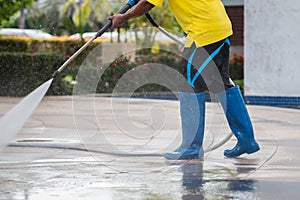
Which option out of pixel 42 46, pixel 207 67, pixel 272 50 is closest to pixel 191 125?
pixel 207 67

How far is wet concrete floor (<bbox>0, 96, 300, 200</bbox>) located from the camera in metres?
5.71

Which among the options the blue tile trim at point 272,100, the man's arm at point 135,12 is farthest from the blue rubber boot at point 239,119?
the blue tile trim at point 272,100

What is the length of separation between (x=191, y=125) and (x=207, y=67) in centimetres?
54

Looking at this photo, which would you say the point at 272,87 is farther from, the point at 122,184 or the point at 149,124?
the point at 122,184

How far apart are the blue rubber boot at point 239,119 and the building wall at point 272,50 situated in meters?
6.87

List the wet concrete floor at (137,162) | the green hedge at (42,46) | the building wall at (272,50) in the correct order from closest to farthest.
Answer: the wet concrete floor at (137,162)
the building wall at (272,50)
the green hedge at (42,46)

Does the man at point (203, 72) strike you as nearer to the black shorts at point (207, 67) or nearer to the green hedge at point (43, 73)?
the black shorts at point (207, 67)

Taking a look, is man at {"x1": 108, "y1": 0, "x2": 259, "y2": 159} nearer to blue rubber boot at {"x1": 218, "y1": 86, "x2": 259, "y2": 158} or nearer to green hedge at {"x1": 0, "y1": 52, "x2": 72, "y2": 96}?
blue rubber boot at {"x1": 218, "y1": 86, "x2": 259, "y2": 158}

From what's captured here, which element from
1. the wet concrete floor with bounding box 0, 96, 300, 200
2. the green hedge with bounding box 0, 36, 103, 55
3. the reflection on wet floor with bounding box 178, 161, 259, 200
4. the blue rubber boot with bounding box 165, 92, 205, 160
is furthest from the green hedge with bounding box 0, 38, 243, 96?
the reflection on wet floor with bounding box 178, 161, 259, 200

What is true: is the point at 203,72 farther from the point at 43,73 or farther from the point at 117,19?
the point at 43,73

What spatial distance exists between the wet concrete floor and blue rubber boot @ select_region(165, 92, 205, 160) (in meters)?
0.15

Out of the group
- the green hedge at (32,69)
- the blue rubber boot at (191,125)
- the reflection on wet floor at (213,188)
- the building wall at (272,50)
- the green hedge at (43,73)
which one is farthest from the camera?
the green hedge at (32,69)

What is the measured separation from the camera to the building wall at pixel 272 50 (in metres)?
14.0

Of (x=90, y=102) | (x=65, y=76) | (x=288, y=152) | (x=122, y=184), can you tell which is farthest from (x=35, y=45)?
(x=122, y=184)
